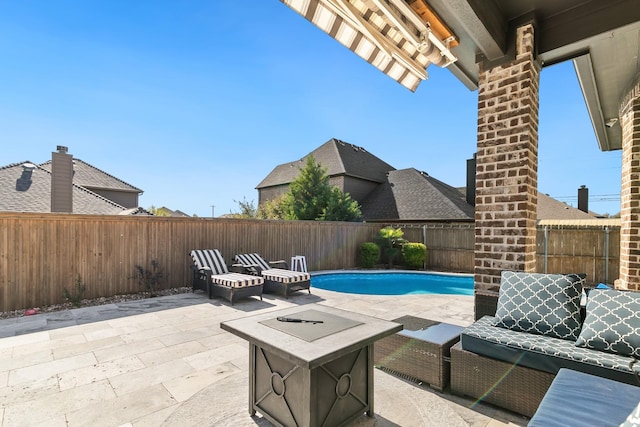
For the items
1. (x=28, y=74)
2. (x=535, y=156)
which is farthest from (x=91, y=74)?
(x=535, y=156)

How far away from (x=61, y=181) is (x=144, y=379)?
8.58m

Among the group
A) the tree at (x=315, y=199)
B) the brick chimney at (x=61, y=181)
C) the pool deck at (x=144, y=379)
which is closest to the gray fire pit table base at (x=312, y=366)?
the pool deck at (x=144, y=379)

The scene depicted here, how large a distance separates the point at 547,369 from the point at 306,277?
5085 mm

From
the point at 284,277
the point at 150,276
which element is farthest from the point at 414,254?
the point at 150,276

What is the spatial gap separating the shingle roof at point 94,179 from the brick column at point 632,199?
771 inches

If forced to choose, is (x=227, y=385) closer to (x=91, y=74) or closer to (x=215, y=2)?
(x=215, y=2)

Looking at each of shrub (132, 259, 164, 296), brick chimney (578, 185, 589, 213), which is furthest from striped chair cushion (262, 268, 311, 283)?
brick chimney (578, 185, 589, 213)

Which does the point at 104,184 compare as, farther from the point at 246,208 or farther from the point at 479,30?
the point at 479,30

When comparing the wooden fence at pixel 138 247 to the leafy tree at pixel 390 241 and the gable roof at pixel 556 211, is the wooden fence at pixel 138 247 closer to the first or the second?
the leafy tree at pixel 390 241

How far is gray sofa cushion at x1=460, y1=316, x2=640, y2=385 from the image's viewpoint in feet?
6.54

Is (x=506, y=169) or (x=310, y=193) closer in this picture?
(x=506, y=169)

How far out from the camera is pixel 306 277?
22.6ft

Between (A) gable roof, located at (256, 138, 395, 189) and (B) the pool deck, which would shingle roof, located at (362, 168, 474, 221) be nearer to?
(A) gable roof, located at (256, 138, 395, 189)

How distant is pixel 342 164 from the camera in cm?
1902
